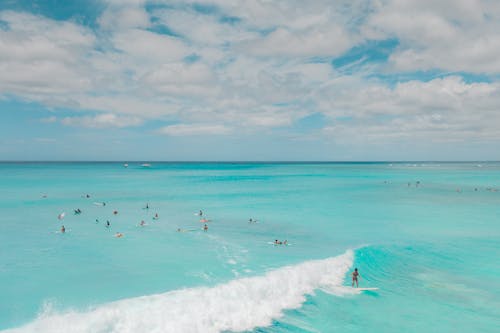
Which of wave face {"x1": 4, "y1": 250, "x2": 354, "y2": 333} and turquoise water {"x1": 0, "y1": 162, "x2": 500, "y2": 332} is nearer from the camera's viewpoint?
wave face {"x1": 4, "y1": 250, "x2": 354, "y2": 333}

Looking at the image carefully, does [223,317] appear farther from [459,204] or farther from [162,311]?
[459,204]

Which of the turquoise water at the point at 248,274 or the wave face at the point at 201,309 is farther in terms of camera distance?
the turquoise water at the point at 248,274

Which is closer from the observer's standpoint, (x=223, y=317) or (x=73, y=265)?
(x=223, y=317)

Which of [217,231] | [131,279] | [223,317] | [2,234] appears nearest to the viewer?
[223,317]

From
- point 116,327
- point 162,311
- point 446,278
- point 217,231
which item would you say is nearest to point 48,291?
point 116,327

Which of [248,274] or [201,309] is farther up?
[248,274]

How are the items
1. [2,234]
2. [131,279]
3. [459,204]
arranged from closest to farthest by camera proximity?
[131,279] → [2,234] → [459,204]

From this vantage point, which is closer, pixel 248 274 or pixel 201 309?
pixel 201 309
